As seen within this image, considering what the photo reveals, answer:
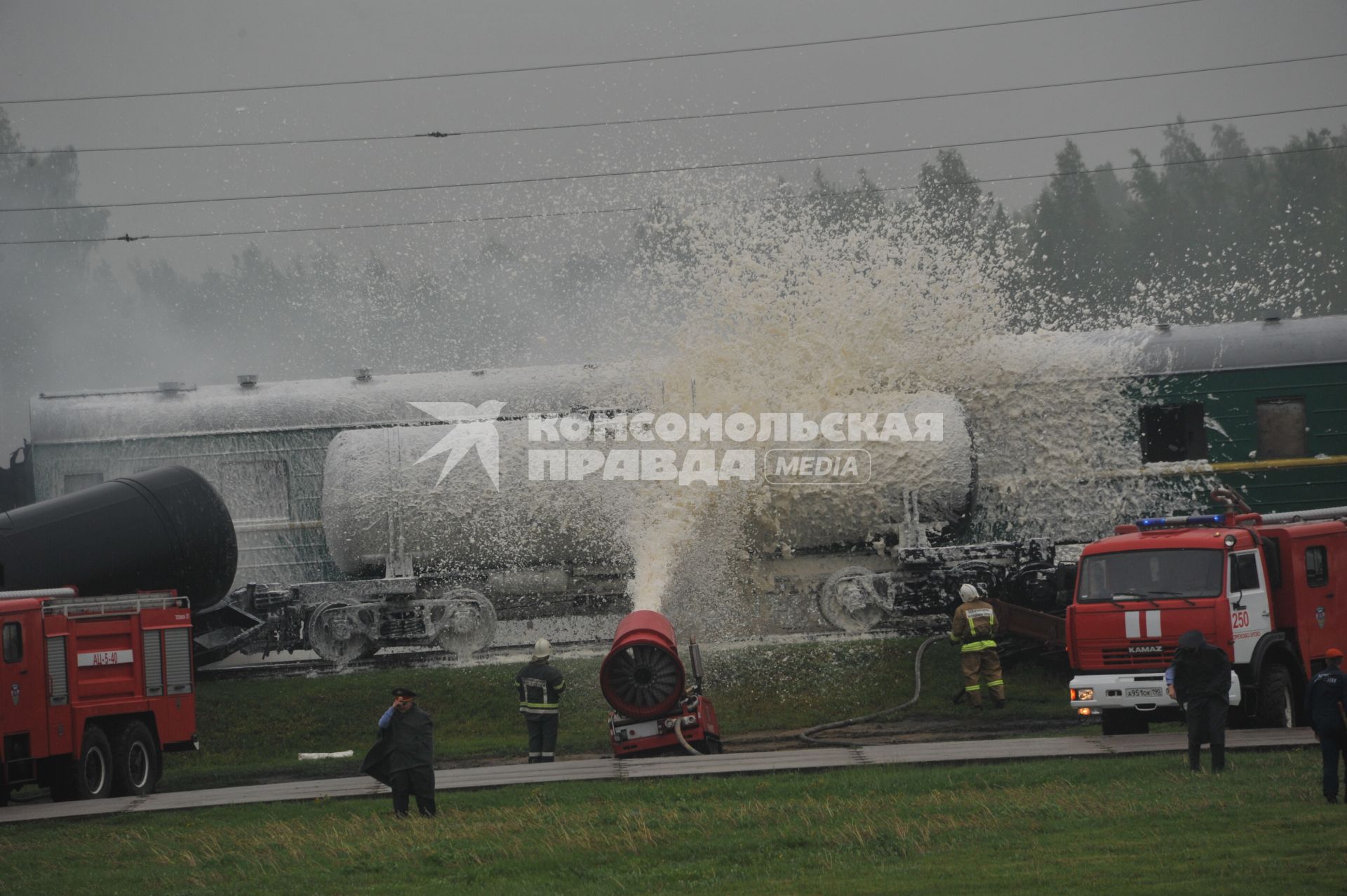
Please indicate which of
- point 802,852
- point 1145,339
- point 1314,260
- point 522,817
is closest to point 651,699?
point 522,817

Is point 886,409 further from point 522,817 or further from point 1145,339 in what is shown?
point 522,817

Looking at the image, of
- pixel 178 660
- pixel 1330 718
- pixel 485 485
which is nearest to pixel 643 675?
pixel 178 660

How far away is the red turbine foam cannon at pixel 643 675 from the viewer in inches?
603

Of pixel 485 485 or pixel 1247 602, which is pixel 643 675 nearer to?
pixel 1247 602

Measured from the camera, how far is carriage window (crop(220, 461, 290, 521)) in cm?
2500

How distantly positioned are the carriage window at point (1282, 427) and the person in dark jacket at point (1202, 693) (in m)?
11.6

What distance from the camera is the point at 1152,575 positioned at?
53.7 ft

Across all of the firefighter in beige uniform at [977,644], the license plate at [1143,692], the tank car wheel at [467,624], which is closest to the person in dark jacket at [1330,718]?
the license plate at [1143,692]

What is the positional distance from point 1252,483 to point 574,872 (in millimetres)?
16878

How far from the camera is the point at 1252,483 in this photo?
23.8 meters

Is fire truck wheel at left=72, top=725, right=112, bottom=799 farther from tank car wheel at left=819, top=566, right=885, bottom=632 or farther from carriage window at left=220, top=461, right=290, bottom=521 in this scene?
tank car wheel at left=819, top=566, right=885, bottom=632

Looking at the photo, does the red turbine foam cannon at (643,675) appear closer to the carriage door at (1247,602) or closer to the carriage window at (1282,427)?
the carriage door at (1247,602)

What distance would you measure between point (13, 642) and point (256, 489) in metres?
9.77

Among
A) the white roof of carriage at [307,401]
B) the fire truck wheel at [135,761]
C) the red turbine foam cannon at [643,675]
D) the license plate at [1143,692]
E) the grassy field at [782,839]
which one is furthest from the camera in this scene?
the white roof of carriage at [307,401]
